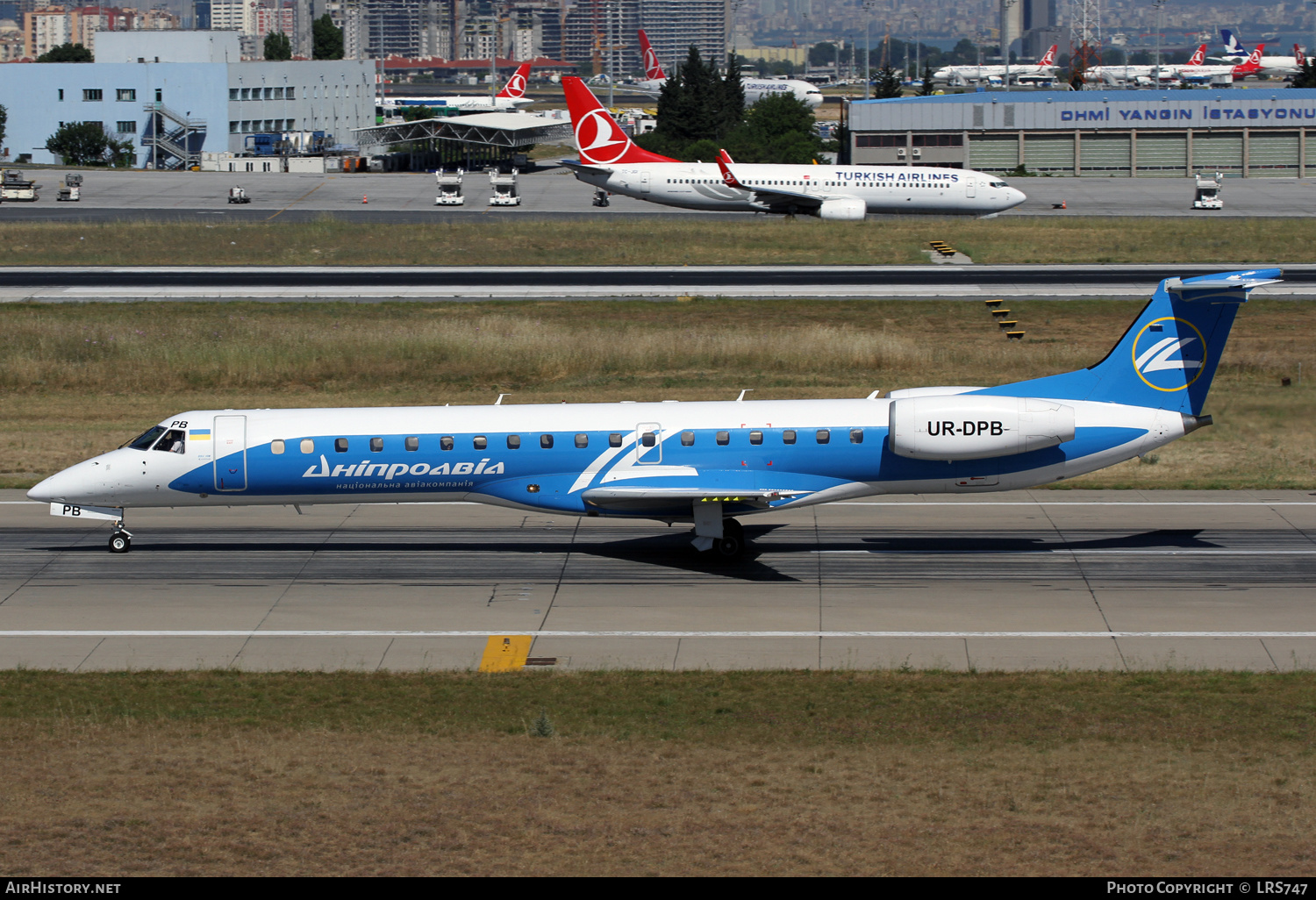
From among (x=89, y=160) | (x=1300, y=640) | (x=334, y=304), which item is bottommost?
(x=1300, y=640)

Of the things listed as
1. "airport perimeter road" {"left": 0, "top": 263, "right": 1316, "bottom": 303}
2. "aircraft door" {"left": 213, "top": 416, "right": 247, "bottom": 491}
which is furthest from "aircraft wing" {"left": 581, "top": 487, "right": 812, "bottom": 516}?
"airport perimeter road" {"left": 0, "top": 263, "right": 1316, "bottom": 303}

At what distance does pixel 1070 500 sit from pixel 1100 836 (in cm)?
2010

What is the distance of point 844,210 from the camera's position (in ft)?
283

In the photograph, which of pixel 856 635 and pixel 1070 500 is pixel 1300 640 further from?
pixel 1070 500

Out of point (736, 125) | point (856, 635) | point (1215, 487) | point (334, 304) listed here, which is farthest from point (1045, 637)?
point (736, 125)

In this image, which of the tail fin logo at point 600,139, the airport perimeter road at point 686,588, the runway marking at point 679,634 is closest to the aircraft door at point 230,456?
the airport perimeter road at point 686,588

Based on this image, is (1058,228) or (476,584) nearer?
(476,584)

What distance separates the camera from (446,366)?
49.1 m

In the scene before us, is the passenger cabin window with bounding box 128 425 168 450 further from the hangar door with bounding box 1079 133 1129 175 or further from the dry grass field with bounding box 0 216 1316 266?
the hangar door with bounding box 1079 133 1129 175

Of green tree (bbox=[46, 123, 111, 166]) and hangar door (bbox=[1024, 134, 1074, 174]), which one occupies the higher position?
green tree (bbox=[46, 123, 111, 166])

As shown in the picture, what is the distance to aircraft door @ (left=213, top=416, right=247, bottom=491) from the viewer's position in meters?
28.1

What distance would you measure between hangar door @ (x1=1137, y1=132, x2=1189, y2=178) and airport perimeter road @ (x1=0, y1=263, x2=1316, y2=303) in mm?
56286

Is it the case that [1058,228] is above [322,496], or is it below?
above
